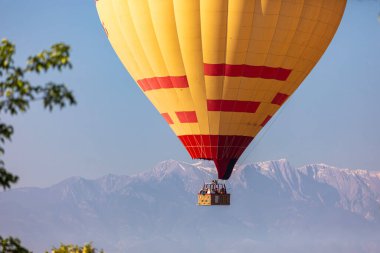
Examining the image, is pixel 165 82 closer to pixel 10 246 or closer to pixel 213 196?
pixel 213 196

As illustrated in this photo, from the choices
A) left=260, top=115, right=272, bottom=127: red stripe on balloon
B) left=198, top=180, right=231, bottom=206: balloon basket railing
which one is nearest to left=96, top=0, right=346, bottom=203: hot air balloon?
left=260, top=115, right=272, bottom=127: red stripe on balloon

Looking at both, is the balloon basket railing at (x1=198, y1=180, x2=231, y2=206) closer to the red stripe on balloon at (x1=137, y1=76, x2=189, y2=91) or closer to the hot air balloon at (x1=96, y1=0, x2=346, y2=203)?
the hot air balloon at (x1=96, y1=0, x2=346, y2=203)

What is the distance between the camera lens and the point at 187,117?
2557 inches

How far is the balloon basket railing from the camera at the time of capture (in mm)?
65188

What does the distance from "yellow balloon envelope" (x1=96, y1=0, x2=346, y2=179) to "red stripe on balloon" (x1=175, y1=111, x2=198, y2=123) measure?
0.18 feet

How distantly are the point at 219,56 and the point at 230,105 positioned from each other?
3.10 m

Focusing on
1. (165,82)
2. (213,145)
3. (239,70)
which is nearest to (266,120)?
(213,145)

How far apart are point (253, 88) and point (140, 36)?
6.49m

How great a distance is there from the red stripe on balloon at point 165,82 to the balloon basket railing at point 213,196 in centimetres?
610

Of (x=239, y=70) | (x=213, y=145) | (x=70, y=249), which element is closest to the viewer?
(x=70, y=249)

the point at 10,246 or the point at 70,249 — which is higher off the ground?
the point at 70,249

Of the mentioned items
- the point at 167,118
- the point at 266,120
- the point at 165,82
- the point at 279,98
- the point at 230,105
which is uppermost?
the point at 279,98

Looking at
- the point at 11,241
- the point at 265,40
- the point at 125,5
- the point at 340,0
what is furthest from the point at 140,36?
the point at 11,241

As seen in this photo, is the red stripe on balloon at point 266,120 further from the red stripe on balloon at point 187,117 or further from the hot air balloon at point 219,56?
the red stripe on balloon at point 187,117
